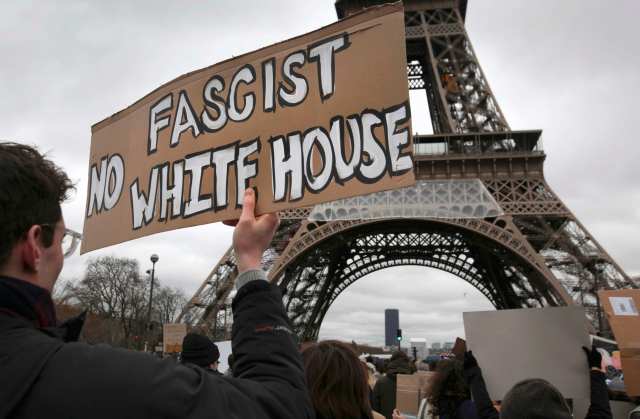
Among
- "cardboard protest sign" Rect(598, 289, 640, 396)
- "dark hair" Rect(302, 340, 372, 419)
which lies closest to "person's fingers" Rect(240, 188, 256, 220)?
"dark hair" Rect(302, 340, 372, 419)

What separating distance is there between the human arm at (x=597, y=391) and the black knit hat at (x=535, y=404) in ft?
3.49

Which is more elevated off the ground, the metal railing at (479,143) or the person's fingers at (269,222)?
the metal railing at (479,143)

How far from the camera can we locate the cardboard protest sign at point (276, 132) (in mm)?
2258


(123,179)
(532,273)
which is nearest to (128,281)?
(532,273)

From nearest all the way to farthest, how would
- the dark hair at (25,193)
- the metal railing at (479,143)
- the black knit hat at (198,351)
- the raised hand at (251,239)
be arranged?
1. the dark hair at (25,193)
2. the raised hand at (251,239)
3. the black knit hat at (198,351)
4. the metal railing at (479,143)

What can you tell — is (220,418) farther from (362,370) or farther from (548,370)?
(548,370)

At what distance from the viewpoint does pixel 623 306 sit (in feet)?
12.2

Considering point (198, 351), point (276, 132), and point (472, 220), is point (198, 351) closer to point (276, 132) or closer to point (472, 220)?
point (276, 132)

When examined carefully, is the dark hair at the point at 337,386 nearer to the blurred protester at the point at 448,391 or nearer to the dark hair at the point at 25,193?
the blurred protester at the point at 448,391

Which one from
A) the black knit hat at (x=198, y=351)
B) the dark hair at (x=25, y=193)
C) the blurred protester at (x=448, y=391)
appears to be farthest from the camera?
the black knit hat at (x=198, y=351)

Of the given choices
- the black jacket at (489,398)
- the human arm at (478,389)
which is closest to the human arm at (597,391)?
the black jacket at (489,398)

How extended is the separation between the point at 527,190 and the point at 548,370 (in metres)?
22.8

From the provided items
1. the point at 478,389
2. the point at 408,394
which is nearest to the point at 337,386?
the point at 478,389

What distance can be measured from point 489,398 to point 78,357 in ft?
9.82
